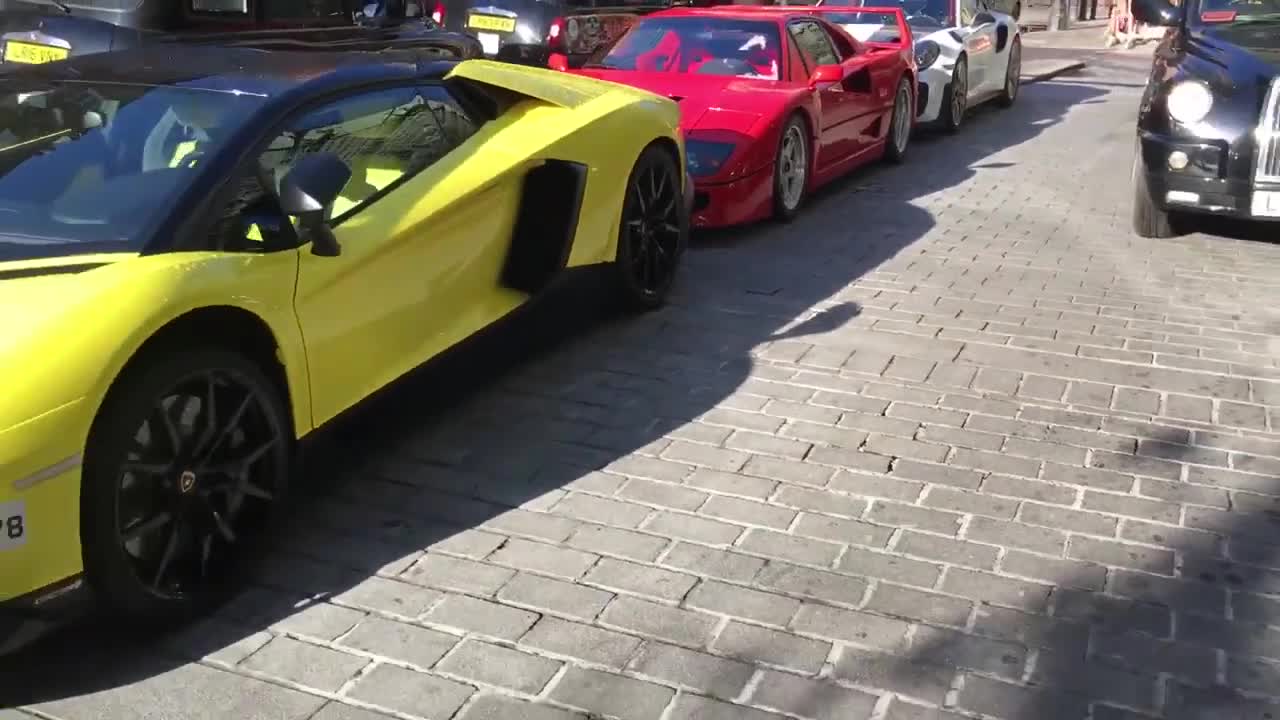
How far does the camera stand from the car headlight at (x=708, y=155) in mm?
7422

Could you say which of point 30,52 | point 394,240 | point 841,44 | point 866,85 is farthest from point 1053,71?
point 394,240

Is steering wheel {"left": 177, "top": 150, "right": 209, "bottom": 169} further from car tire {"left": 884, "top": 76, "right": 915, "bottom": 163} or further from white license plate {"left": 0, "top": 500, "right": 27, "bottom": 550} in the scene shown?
car tire {"left": 884, "top": 76, "right": 915, "bottom": 163}

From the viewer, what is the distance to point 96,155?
12.3 ft

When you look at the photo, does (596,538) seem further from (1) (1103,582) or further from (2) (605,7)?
(2) (605,7)

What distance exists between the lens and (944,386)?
5.25 meters

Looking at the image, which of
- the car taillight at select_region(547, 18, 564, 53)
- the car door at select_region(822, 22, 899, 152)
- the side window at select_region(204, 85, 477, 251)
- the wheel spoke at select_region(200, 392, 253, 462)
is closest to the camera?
the wheel spoke at select_region(200, 392, 253, 462)

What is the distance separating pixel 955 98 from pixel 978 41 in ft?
3.23

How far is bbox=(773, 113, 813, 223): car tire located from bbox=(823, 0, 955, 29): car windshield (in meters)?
4.57

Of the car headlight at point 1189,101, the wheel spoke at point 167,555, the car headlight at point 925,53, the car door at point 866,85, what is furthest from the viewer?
the car headlight at point 925,53

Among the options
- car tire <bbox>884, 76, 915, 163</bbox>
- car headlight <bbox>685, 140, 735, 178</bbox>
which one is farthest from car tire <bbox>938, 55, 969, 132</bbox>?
car headlight <bbox>685, 140, 735, 178</bbox>

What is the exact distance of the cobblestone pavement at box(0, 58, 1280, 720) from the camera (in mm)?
3090

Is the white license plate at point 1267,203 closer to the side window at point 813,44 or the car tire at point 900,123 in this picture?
the side window at point 813,44

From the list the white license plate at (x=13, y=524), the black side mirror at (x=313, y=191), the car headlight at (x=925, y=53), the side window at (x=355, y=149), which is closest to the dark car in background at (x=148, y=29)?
the side window at (x=355, y=149)

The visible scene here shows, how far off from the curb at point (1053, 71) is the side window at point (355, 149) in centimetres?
Answer: 1441
